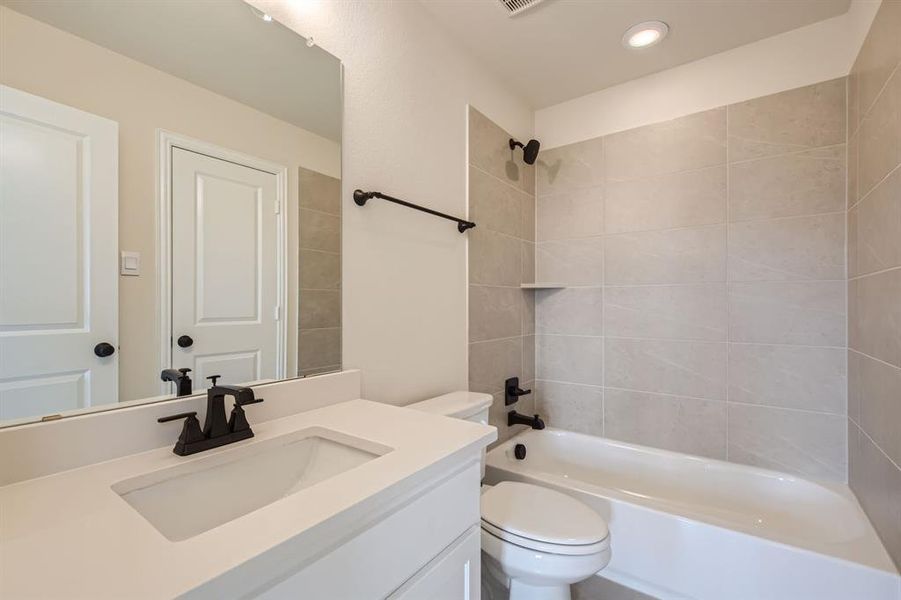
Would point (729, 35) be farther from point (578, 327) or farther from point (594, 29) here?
point (578, 327)

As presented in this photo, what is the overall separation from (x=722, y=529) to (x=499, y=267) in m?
1.39

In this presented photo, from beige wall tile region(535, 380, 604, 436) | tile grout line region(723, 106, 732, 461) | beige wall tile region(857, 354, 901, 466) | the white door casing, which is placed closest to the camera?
the white door casing

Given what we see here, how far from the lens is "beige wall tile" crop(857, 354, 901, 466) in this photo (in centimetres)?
109

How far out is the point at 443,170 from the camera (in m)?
1.69

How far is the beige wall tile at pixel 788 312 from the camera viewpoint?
164 cm

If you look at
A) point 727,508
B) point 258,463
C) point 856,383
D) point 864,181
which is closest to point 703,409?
point 727,508

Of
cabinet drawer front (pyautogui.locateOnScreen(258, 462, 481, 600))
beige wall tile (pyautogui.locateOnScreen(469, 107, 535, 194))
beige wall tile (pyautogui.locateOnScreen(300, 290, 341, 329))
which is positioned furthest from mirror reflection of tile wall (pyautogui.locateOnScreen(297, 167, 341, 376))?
beige wall tile (pyautogui.locateOnScreen(469, 107, 535, 194))

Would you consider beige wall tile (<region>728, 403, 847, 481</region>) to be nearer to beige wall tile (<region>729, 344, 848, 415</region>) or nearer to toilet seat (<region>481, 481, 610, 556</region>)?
beige wall tile (<region>729, 344, 848, 415</region>)

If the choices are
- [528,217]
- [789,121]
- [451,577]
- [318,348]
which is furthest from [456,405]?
[789,121]

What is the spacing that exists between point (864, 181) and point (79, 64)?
2327 mm

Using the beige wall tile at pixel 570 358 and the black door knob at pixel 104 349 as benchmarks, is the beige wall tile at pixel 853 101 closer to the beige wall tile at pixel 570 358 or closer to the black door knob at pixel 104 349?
the beige wall tile at pixel 570 358

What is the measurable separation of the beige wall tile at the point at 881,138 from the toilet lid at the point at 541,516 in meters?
1.39

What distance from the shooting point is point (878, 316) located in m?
1.25

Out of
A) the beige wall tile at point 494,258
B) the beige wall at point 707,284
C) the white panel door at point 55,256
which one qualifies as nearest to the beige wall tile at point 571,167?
the beige wall at point 707,284
